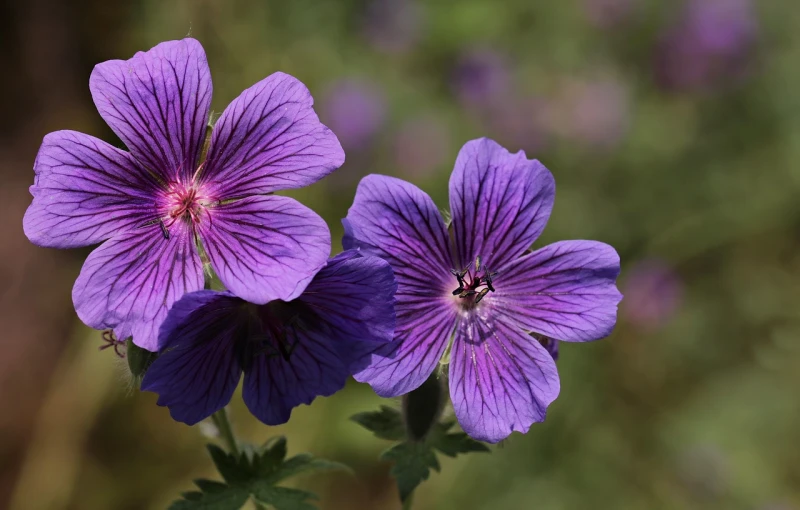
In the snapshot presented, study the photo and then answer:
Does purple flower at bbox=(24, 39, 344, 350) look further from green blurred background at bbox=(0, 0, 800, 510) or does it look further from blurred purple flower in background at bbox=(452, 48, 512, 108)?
blurred purple flower in background at bbox=(452, 48, 512, 108)

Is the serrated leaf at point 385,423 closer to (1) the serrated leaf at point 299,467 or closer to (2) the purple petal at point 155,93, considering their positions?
(1) the serrated leaf at point 299,467

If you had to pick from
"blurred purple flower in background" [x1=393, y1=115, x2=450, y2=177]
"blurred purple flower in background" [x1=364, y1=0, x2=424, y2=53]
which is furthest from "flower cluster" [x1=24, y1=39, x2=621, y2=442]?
"blurred purple flower in background" [x1=364, y1=0, x2=424, y2=53]

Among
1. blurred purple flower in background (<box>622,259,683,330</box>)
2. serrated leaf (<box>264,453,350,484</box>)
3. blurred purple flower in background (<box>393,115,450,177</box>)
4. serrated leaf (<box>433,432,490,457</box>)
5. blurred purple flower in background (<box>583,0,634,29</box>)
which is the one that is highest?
blurred purple flower in background (<box>583,0,634,29</box>)

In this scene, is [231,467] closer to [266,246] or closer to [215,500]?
[215,500]

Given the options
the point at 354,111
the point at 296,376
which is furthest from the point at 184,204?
the point at 354,111

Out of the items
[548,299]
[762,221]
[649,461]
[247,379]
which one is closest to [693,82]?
[762,221]

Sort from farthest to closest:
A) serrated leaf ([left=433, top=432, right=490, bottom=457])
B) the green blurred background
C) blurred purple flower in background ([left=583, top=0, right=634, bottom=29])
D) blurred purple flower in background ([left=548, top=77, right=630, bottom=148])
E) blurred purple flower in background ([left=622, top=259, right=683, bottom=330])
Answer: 1. blurred purple flower in background ([left=583, top=0, right=634, bottom=29])
2. blurred purple flower in background ([left=548, top=77, right=630, bottom=148])
3. blurred purple flower in background ([left=622, top=259, right=683, bottom=330])
4. the green blurred background
5. serrated leaf ([left=433, top=432, right=490, bottom=457])
